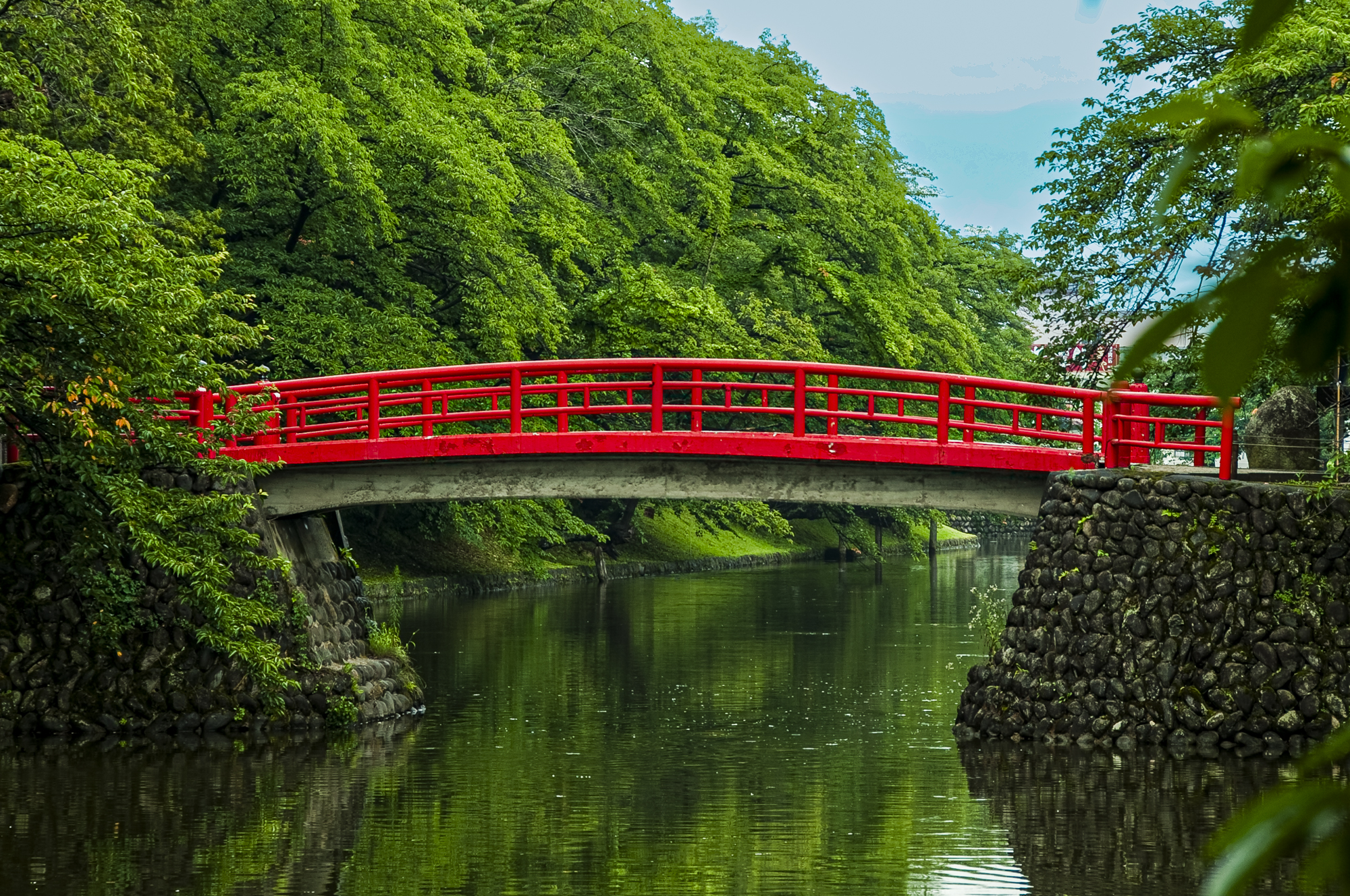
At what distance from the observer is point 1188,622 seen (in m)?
14.8

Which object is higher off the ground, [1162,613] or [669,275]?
[669,275]

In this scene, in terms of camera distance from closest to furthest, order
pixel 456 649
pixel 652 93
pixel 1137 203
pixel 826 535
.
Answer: pixel 1137 203
pixel 456 649
pixel 652 93
pixel 826 535

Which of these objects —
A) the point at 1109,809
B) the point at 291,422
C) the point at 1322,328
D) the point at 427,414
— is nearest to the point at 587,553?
the point at 291,422

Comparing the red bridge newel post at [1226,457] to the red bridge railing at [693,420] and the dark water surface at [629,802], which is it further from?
the dark water surface at [629,802]

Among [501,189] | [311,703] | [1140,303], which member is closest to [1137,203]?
[1140,303]

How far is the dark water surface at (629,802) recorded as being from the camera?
1093 centimetres

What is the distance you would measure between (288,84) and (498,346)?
557 cm

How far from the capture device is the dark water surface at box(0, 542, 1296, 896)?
430 inches

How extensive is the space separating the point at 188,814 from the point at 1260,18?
12.6 metres

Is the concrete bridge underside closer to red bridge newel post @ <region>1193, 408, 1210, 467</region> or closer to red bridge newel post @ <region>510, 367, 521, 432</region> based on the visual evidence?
red bridge newel post @ <region>510, 367, 521, 432</region>

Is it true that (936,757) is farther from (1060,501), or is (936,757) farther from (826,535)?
(826,535)

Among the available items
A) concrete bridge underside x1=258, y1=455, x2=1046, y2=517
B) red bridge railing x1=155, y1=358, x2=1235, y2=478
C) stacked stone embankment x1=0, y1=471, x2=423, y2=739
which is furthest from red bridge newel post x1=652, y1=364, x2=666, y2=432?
stacked stone embankment x1=0, y1=471, x2=423, y2=739

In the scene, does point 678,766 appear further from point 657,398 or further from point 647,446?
point 657,398

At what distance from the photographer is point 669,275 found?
3381cm
